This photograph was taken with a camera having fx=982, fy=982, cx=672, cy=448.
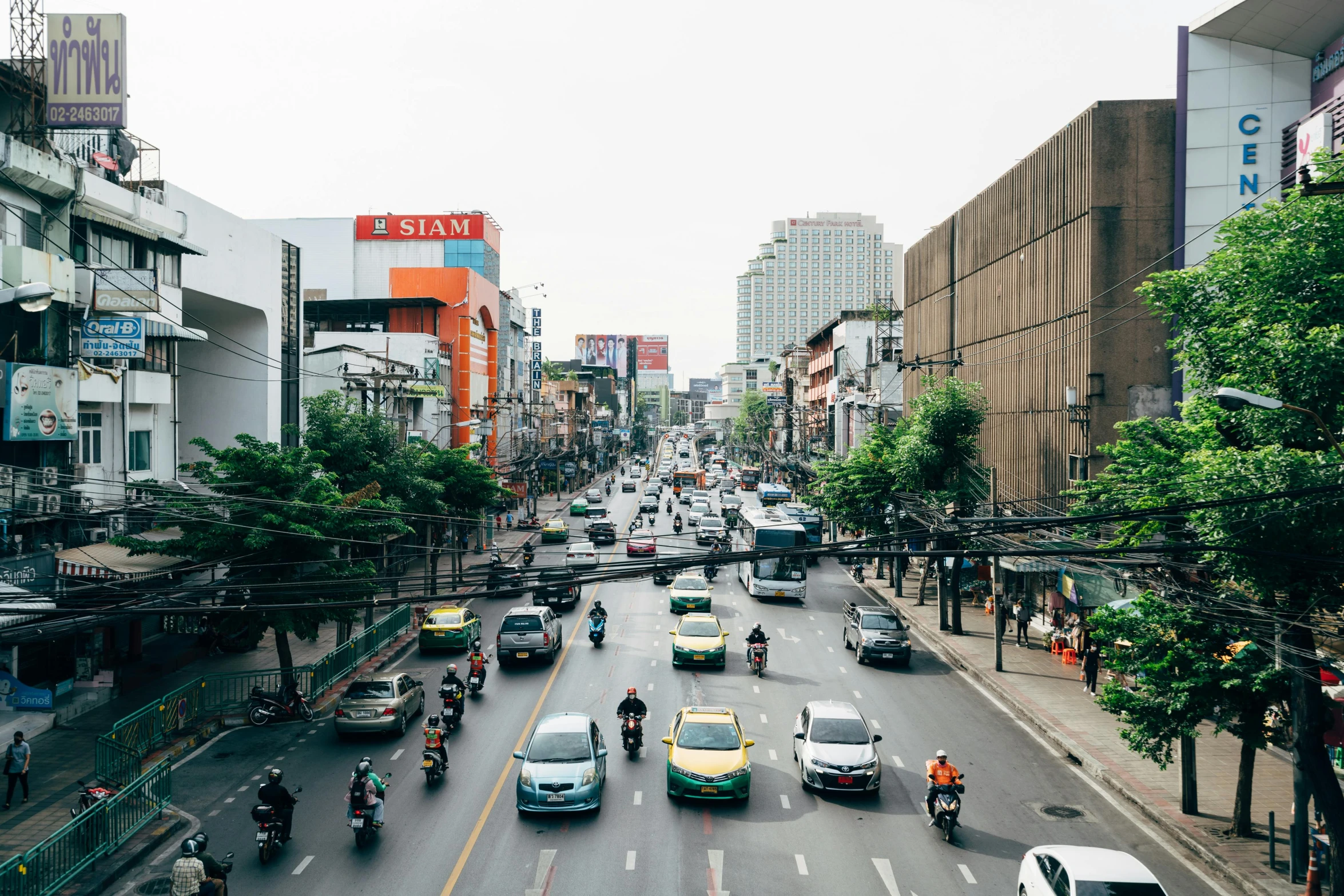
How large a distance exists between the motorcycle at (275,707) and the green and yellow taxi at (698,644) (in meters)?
10.00

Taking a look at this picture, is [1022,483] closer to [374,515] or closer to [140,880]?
[374,515]

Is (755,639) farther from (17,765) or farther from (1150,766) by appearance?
(17,765)

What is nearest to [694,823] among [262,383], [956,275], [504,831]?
[504,831]

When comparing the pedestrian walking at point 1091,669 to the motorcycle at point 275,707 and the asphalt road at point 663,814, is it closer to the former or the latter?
the asphalt road at point 663,814

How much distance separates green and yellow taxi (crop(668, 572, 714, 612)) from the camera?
119 ft

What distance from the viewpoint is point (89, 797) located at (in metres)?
15.0

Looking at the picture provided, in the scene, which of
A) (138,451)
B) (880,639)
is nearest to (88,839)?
(138,451)

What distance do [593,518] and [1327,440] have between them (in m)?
57.1

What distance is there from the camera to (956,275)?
4584cm

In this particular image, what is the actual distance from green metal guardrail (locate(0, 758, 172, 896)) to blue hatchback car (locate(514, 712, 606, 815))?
592cm

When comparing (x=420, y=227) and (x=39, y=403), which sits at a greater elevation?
(x=420, y=227)

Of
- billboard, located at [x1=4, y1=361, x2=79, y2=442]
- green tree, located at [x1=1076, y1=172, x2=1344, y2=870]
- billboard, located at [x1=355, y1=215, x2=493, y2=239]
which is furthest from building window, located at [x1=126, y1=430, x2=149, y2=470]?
billboard, located at [x1=355, y1=215, x2=493, y2=239]

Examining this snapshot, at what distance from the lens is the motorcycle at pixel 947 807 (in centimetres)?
1548

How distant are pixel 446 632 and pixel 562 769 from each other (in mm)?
15090
